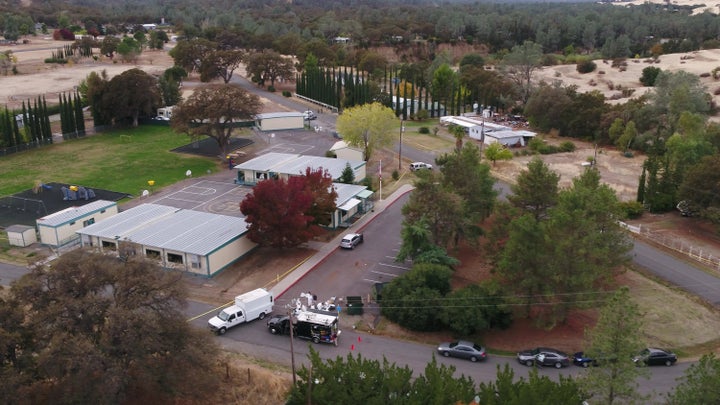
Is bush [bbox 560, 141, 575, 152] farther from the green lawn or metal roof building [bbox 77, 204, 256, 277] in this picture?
metal roof building [bbox 77, 204, 256, 277]

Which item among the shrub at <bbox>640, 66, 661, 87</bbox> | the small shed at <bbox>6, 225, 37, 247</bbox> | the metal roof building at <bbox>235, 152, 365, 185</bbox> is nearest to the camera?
the small shed at <bbox>6, 225, 37, 247</bbox>

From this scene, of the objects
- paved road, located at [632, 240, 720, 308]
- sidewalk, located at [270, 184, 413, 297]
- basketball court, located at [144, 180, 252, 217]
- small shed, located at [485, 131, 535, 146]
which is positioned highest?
small shed, located at [485, 131, 535, 146]

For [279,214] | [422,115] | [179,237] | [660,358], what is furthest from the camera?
[422,115]

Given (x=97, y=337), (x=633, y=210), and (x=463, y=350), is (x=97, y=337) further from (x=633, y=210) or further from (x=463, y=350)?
(x=633, y=210)

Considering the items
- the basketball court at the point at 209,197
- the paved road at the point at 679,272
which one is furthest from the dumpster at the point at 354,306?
the paved road at the point at 679,272

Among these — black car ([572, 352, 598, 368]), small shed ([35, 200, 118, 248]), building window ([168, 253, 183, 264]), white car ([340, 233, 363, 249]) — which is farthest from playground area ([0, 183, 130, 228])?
black car ([572, 352, 598, 368])

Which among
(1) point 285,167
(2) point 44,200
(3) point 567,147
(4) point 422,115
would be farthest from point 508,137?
(2) point 44,200

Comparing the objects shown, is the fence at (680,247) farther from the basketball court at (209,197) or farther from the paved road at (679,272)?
the basketball court at (209,197)

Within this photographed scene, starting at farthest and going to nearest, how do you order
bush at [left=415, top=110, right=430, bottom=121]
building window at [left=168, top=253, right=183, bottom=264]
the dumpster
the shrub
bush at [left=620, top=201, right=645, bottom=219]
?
the shrub, bush at [left=415, top=110, right=430, bottom=121], bush at [left=620, top=201, right=645, bottom=219], building window at [left=168, top=253, right=183, bottom=264], the dumpster
